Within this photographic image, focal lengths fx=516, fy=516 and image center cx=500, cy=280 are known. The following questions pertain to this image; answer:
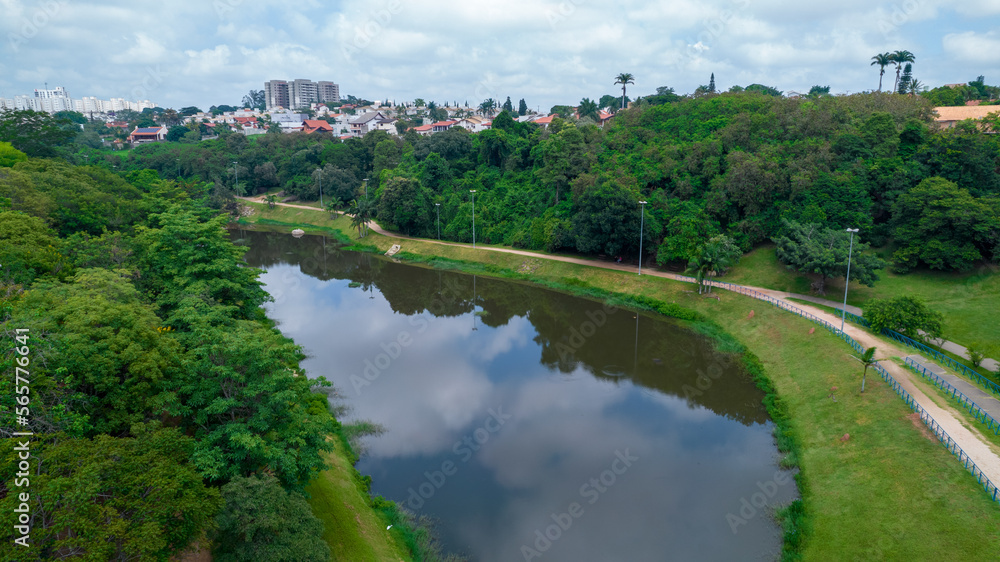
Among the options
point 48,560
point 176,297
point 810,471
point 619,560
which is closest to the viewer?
point 48,560

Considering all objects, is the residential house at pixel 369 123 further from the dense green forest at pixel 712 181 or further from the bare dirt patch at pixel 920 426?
the bare dirt patch at pixel 920 426

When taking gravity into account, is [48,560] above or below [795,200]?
below

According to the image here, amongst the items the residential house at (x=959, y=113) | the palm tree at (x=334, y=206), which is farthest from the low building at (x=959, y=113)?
the palm tree at (x=334, y=206)

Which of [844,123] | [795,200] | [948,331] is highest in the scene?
[844,123]

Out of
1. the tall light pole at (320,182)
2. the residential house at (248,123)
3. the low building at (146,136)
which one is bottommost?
the tall light pole at (320,182)

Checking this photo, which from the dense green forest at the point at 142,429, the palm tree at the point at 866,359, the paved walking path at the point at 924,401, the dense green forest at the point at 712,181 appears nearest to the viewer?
the dense green forest at the point at 142,429

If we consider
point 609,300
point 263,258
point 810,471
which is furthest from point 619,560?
point 263,258

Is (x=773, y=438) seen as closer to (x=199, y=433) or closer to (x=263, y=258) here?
(x=199, y=433)

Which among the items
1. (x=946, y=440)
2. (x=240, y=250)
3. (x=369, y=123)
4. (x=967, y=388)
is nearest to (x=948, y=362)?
(x=967, y=388)
